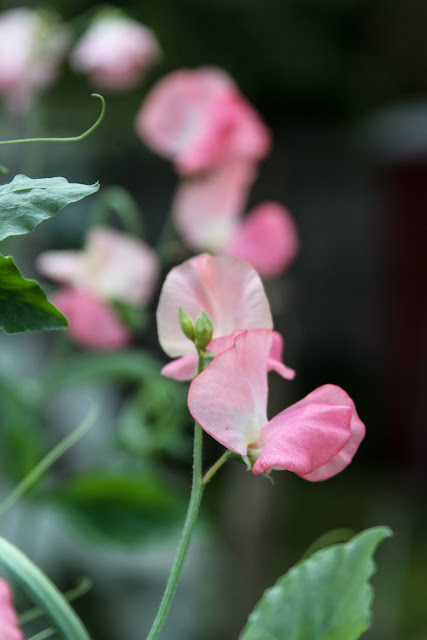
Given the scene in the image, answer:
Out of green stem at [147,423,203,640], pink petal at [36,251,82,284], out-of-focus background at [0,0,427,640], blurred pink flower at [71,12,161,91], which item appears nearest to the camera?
green stem at [147,423,203,640]

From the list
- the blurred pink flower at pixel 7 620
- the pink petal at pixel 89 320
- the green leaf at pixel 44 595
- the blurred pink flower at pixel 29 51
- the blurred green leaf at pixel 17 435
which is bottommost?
the blurred green leaf at pixel 17 435

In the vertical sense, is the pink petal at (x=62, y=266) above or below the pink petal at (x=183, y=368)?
below

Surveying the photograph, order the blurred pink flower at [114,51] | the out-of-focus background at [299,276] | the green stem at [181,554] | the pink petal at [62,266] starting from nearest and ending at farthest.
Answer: the green stem at [181,554] < the pink petal at [62,266] < the blurred pink flower at [114,51] < the out-of-focus background at [299,276]

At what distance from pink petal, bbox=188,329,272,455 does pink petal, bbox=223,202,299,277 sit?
0.39 meters

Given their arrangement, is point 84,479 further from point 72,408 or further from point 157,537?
point 72,408

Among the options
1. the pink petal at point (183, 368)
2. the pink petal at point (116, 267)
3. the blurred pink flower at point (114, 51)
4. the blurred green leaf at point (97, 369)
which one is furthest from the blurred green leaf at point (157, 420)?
the pink petal at point (183, 368)

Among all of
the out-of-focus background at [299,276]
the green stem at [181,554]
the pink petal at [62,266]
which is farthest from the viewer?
the out-of-focus background at [299,276]

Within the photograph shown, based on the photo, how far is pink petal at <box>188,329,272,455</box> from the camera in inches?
8.2

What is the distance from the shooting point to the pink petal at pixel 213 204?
615 millimetres

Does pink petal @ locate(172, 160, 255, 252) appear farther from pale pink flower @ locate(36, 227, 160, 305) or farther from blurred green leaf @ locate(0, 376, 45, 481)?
blurred green leaf @ locate(0, 376, 45, 481)

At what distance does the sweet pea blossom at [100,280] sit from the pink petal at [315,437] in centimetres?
38

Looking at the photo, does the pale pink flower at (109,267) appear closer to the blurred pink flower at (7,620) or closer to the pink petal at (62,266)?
the pink petal at (62,266)

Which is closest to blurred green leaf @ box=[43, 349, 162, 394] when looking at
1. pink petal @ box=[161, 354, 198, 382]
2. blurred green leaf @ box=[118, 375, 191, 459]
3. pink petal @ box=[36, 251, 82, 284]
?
blurred green leaf @ box=[118, 375, 191, 459]

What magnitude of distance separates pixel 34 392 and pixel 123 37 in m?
0.30
